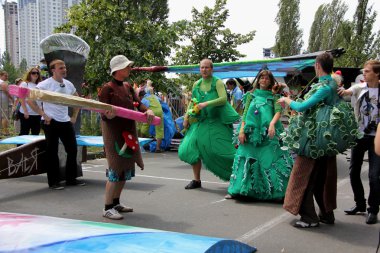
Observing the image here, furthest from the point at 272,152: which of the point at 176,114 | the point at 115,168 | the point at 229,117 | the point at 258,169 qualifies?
the point at 176,114

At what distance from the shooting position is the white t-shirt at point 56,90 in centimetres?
619

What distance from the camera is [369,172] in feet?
15.6

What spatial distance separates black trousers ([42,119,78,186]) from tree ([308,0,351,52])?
1403 inches

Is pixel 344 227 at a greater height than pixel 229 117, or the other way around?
pixel 229 117

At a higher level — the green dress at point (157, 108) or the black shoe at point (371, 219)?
the green dress at point (157, 108)

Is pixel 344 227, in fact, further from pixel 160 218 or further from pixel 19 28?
pixel 19 28

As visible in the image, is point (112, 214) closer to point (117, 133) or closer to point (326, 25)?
point (117, 133)

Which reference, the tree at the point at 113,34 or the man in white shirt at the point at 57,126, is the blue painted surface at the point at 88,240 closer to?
the man in white shirt at the point at 57,126

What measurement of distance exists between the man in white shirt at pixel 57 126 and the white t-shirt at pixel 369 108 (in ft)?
12.9

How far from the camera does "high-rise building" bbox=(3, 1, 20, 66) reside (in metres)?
64.6

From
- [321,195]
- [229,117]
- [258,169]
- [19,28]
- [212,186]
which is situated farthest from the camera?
[19,28]

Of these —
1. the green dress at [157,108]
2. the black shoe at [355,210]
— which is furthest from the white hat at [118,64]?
the green dress at [157,108]

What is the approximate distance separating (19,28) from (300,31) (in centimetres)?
3988

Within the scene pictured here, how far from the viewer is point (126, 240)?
2.62 metres
